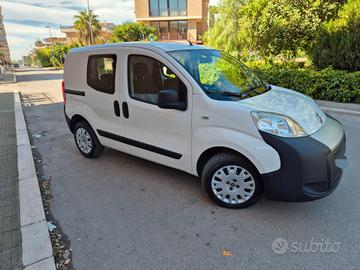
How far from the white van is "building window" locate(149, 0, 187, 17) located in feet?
110

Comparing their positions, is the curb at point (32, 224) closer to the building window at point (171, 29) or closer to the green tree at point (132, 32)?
the green tree at point (132, 32)

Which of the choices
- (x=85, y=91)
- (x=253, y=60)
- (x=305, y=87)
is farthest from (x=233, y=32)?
(x=85, y=91)

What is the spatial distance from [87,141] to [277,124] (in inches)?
123

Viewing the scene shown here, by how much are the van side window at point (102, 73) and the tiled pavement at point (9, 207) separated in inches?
68.5

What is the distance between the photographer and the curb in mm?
2188

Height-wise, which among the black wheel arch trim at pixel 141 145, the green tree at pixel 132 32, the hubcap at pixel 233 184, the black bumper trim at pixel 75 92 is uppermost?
the green tree at pixel 132 32

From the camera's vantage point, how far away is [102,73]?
374 centimetres

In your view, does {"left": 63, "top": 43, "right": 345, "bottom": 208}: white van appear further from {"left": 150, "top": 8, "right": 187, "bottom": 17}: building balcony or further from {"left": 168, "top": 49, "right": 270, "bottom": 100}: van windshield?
{"left": 150, "top": 8, "right": 187, "bottom": 17}: building balcony

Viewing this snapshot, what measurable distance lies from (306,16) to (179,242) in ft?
29.6

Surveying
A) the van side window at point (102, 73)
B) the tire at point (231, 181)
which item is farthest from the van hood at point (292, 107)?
the van side window at point (102, 73)

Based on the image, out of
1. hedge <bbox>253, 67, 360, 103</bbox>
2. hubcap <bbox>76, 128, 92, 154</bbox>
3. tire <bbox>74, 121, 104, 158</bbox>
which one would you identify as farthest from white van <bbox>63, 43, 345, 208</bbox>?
hedge <bbox>253, 67, 360, 103</bbox>

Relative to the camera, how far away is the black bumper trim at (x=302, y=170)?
2.36m

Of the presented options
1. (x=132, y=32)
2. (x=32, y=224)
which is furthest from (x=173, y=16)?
(x=32, y=224)

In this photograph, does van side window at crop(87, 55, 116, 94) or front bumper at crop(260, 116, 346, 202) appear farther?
van side window at crop(87, 55, 116, 94)
